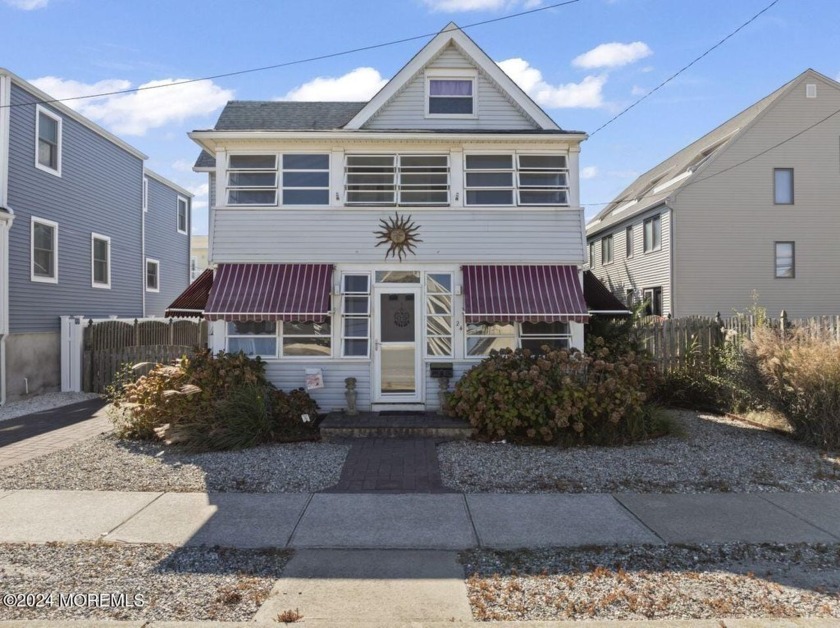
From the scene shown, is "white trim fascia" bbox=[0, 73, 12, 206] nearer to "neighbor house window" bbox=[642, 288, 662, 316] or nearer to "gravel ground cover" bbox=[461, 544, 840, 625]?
"gravel ground cover" bbox=[461, 544, 840, 625]

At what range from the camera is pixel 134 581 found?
13.8 feet

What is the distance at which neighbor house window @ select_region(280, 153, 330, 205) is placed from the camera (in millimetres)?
10594

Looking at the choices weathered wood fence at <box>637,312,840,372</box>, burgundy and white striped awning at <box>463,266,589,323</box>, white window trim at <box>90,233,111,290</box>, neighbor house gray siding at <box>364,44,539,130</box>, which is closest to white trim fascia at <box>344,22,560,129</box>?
neighbor house gray siding at <box>364,44,539,130</box>

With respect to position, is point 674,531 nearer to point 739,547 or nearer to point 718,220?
point 739,547

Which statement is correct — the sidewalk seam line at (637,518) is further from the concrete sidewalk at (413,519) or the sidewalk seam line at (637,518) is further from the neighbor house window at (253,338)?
the neighbor house window at (253,338)

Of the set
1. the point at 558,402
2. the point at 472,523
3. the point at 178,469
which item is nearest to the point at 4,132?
the point at 178,469

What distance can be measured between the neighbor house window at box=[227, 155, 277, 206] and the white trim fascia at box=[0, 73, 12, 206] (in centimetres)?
620

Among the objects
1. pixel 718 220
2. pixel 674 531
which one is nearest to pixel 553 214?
pixel 674 531

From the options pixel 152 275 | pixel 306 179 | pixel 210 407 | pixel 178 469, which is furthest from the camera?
pixel 152 275

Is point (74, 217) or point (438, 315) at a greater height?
point (74, 217)

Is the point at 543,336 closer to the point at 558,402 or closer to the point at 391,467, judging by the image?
the point at 558,402

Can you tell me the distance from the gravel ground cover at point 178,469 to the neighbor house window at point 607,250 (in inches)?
907

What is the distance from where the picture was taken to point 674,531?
5.17 metres

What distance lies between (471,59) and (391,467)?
802 cm
